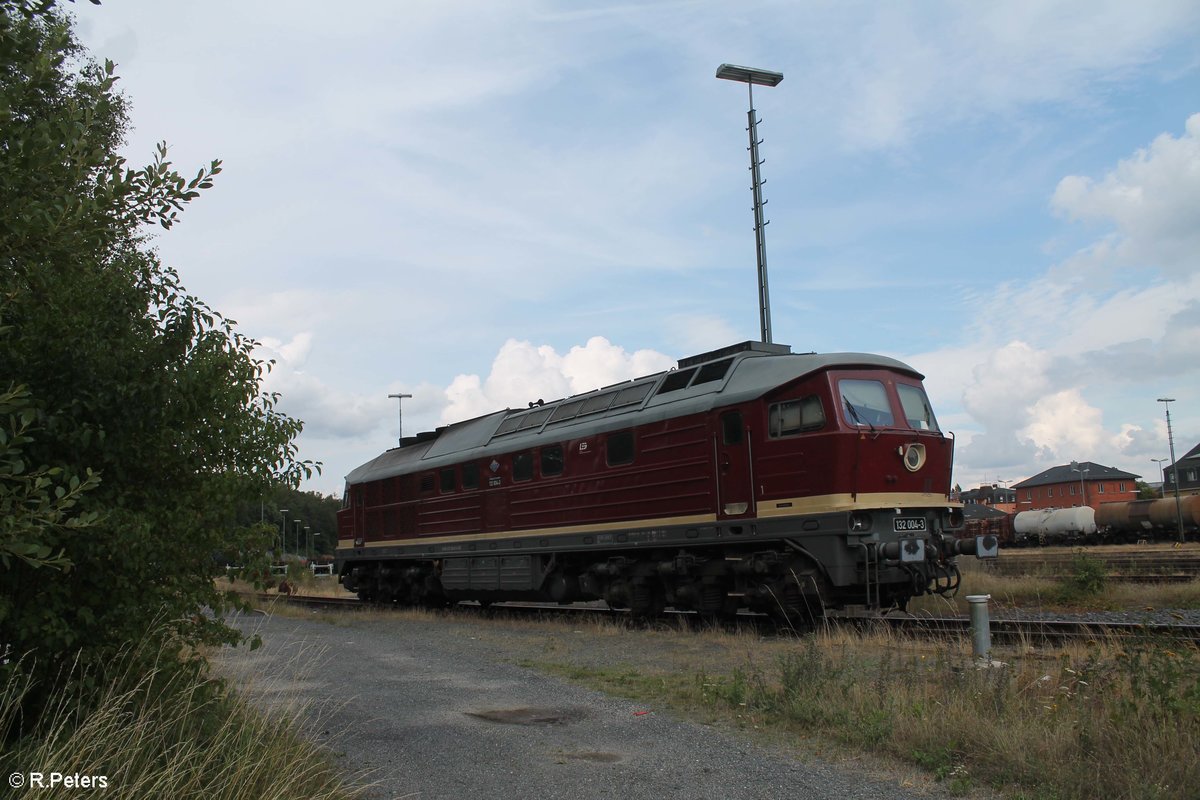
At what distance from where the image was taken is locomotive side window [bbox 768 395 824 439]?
12.3 m

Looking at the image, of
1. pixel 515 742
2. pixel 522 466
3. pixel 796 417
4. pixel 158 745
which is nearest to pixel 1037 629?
pixel 796 417

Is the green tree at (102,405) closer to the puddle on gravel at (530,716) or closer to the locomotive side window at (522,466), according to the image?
the puddle on gravel at (530,716)

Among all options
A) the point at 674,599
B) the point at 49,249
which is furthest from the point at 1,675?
the point at 674,599

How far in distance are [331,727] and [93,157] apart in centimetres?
492

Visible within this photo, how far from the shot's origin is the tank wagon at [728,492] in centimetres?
1205

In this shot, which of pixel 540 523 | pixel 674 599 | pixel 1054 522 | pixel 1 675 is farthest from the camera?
pixel 1054 522

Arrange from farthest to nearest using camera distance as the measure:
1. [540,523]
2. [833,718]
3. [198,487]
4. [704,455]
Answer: [540,523]
[704,455]
[833,718]
[198,487]

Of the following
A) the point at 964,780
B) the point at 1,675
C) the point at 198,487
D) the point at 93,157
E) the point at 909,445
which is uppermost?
the point at 93,157

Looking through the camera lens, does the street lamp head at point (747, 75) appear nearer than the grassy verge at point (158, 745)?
No

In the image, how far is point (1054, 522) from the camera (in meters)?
52.2

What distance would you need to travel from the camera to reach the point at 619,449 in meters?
15.2

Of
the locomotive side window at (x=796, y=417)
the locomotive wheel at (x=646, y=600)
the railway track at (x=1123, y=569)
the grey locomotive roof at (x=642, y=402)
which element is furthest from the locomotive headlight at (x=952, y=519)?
the railway track at (x=1123, y=569)

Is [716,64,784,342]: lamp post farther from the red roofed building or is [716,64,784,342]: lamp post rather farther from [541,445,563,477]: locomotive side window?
the red roofed building

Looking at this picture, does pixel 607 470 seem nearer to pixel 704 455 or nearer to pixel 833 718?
pixel 704 455
